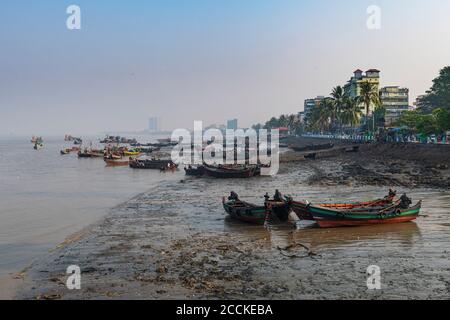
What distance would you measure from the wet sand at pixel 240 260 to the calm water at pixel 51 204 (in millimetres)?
1427

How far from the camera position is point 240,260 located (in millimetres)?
14250

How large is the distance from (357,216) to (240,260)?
6712mm

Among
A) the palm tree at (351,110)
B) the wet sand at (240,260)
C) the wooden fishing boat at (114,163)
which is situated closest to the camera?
the wet sand at (240,260)

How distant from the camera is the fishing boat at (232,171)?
4384 cm

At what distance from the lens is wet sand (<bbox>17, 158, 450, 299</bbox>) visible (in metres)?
11.4

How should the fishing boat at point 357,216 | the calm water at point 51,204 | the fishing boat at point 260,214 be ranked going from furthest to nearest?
the fishing boat at point 260,214
the fishing boat at point 357,216
the calm water at point 51,204

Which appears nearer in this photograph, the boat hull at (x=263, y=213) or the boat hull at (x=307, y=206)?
the boat hull at (x=307, y=206)

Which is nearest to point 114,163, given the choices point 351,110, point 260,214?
point 351,110

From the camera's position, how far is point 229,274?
12.8 metres

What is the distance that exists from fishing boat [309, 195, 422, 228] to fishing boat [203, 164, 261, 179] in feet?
82.6

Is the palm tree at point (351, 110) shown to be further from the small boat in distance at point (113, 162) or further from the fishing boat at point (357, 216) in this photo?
the fishing boat at point (357, 216)

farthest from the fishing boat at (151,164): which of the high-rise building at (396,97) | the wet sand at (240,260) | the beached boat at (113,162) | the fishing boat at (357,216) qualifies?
the high-rise building at (396,97)
